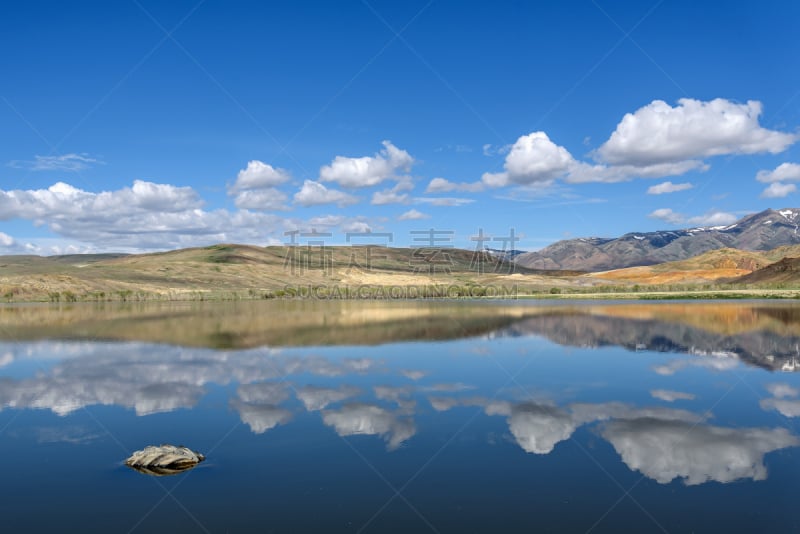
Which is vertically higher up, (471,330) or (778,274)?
(778,274)

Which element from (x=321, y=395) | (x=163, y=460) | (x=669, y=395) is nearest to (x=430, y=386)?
(x=321, y=395)

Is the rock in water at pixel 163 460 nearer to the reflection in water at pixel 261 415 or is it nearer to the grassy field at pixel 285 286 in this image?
the reflection in water at pixel 261 415

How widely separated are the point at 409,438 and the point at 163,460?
5.89 meters

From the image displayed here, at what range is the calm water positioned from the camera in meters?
10.8

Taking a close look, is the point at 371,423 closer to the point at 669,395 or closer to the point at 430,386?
the point at 430,386

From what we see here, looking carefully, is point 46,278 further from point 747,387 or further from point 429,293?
point 747,387

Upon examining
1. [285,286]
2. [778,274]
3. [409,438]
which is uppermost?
[778,274]

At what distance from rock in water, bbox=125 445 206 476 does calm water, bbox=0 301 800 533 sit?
0.30 m

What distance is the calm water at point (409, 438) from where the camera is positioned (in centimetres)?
1079

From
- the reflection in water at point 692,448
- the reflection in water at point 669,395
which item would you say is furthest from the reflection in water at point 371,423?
the reflection in water at point 669,395

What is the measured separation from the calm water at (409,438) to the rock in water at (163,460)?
0.30m

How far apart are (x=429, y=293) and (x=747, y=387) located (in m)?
98.6

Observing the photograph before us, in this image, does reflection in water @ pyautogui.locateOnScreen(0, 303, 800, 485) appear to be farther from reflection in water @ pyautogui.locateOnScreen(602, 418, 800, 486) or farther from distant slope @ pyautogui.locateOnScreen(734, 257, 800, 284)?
distant slope @ pyautogui.locateOnScreen(734, 257, 800, 284)

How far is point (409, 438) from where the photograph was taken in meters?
15.4
